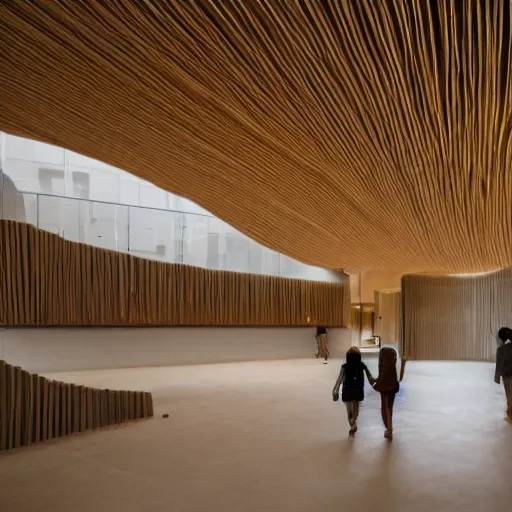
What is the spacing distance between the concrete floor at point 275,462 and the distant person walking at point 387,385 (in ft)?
0.59

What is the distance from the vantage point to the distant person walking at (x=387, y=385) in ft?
→ 16.4

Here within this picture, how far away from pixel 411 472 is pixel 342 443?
3.28 feet

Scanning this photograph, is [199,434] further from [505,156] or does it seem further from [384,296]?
[384,296]

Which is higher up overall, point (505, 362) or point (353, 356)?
point (353, 356)

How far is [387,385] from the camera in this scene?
5012mm

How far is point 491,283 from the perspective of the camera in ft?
32.9

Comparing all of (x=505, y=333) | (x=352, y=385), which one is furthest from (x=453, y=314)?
(x=352, y=385)

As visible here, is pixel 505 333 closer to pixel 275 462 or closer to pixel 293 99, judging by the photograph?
pixel 275 462

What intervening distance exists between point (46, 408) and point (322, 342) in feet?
36.5

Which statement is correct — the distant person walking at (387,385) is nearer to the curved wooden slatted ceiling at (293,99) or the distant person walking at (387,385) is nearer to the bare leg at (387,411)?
the bare leg at (387,411)

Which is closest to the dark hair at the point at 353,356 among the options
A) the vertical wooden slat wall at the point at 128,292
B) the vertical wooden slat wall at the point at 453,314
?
the vertical wooden slat wall at the point at 453,314

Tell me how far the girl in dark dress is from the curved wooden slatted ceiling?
6.58 feet

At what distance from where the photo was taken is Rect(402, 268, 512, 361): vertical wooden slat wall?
9.83 metres

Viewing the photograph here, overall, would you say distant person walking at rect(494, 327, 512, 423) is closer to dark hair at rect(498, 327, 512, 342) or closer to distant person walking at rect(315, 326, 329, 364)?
dark hair at rect(498, 327, 512, 342)
